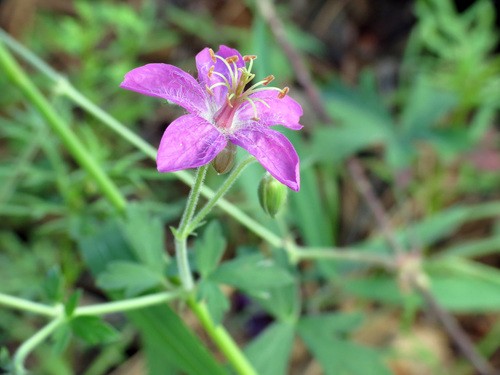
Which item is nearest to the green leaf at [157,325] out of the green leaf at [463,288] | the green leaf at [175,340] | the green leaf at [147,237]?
the green leaf at [175,340]

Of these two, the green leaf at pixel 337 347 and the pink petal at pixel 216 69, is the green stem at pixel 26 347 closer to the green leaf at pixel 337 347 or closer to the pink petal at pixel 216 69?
the pink petal at pixel 216 69

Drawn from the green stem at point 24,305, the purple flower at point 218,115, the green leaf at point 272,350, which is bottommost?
the green leaf at point 272,350

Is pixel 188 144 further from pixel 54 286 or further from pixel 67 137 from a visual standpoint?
pixel 67 137

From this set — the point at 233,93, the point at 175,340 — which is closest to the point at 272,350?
the point at 175,340

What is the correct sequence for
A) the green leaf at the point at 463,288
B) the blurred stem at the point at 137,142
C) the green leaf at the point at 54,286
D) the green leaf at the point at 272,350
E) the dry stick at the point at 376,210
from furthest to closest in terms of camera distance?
the green leaf at the point at 463,288 → the dry stick at the point at 376,210 → the green leaf at the point at 272,350 → the blurred stem at the point at 137,142 → the green leaf at the point at 54,286

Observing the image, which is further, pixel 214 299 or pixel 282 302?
pixel 282 302

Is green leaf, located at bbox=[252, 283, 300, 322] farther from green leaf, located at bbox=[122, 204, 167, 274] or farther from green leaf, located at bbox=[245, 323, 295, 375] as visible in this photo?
green leaf, located at bbox=[122, 204, 167, 274]

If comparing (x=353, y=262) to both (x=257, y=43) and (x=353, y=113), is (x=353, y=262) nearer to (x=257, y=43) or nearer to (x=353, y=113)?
(x=353, y=113)

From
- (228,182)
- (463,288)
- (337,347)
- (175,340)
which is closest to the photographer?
(228,182)
